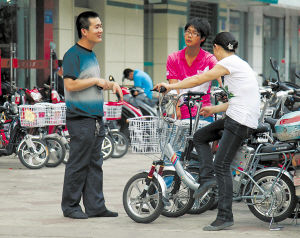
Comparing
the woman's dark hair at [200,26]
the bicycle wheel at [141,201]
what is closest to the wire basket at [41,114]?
the woman's dark hair at [200,26]

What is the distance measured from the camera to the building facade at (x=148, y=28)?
52.2 feet

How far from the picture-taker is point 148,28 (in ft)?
64.8

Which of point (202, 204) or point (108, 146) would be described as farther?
point (108, 146)

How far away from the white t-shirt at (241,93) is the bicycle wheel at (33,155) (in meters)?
5.15

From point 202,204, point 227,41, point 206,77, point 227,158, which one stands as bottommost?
point 202,204

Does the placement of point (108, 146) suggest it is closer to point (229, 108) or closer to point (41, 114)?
point (41, 114)

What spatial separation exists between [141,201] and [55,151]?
4685mm

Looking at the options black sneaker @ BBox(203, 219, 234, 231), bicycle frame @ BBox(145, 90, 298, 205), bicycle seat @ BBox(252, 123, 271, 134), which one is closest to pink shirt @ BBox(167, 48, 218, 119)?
bicycle frame @ BBox(145, 90, 298, 205)

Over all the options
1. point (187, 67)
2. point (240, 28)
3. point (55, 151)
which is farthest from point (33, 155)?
point (240, 28)

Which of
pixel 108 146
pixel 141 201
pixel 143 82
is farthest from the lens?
pixel 143 82

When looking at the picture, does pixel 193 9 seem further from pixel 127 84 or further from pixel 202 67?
pixel 202 67

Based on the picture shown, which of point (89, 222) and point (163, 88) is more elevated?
point (163, 88)

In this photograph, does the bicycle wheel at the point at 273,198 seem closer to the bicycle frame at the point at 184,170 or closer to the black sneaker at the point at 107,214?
the bicycle frame at the point at 184,170

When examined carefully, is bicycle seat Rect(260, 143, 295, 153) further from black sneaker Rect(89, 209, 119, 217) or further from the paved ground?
black sneaker Rect(89, 209, 119, 217)
